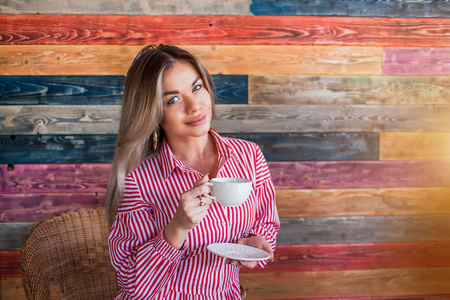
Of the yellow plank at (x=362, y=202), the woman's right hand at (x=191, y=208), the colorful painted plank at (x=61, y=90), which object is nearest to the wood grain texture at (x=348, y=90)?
the yellow plank at (x=362, y=202)

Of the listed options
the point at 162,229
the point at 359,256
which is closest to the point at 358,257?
the point at 359,256

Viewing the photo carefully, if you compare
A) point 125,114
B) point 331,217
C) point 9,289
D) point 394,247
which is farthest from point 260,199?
point 9,289

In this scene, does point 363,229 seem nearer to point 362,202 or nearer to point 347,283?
point 362,202

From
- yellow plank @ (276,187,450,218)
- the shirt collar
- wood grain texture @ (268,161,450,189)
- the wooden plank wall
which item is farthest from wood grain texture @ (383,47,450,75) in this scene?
the shirt collar

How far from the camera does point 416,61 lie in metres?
2.04

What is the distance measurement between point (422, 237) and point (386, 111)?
2.35 ft

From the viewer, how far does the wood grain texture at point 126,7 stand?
6.13 feet

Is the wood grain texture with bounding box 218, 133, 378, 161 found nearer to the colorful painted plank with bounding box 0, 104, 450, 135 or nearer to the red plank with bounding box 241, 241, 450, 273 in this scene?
the colorful painted plank with bounding box 0, 104, 450, 135

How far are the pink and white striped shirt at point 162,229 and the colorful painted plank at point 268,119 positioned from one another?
22.2 inches

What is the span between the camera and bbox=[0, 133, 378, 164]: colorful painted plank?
1.95m

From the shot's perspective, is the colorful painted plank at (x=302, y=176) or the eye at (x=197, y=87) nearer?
the eye at (x=197, y=87)

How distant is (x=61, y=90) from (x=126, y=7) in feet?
1.67

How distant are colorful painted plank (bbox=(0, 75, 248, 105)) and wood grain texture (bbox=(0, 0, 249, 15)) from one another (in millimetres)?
311

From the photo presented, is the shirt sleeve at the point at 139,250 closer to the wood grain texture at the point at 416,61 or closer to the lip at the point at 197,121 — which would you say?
the lip at the point at 197,121
